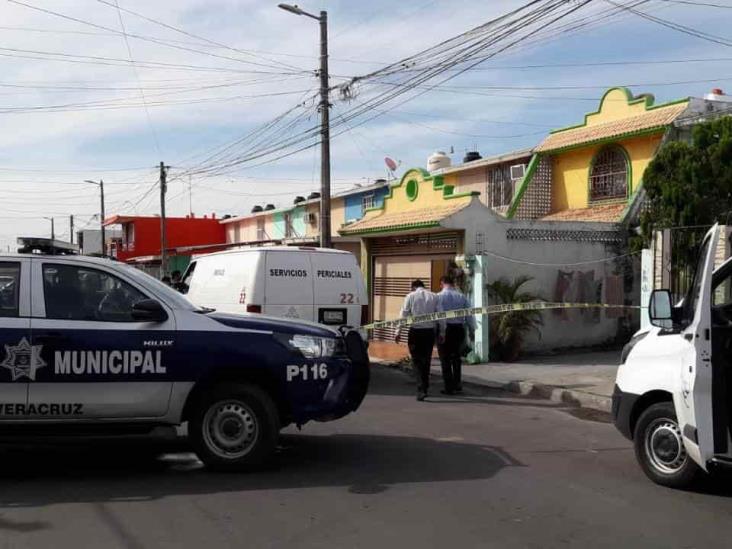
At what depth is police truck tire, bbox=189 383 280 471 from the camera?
255 inches

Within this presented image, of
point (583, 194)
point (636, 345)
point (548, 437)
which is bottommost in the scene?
point (548, 437)

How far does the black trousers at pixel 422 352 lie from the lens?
11.1m

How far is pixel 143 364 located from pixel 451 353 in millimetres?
6195

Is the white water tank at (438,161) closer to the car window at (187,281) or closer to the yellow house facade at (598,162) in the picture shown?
the yellow house facade at (598,162)

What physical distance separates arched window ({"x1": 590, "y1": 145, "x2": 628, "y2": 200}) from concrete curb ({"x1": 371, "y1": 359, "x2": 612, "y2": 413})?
7.19 meters

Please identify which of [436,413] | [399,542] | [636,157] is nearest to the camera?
[399,542]

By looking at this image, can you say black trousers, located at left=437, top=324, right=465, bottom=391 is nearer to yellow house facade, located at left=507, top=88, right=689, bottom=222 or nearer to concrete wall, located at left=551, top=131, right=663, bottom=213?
yellow house facade, located at left=507, top=88, right=689, bottom=222

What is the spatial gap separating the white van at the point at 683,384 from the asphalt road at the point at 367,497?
1.08 feet

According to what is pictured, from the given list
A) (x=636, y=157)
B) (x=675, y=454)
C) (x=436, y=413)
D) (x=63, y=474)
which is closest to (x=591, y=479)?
(x=675, y=454)

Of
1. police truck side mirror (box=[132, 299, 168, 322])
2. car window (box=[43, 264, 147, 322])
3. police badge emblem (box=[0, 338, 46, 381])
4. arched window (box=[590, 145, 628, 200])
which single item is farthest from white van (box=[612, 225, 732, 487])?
arched window (box=[590, 145, 628, 200])

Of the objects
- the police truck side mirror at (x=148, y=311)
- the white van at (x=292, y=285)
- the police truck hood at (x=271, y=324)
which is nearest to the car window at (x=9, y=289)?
the police truck side mirror at (x=148, y=311)

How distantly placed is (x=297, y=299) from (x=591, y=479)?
6.31 m

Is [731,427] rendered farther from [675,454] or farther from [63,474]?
[63,474]

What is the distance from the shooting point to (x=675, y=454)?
6.04m
